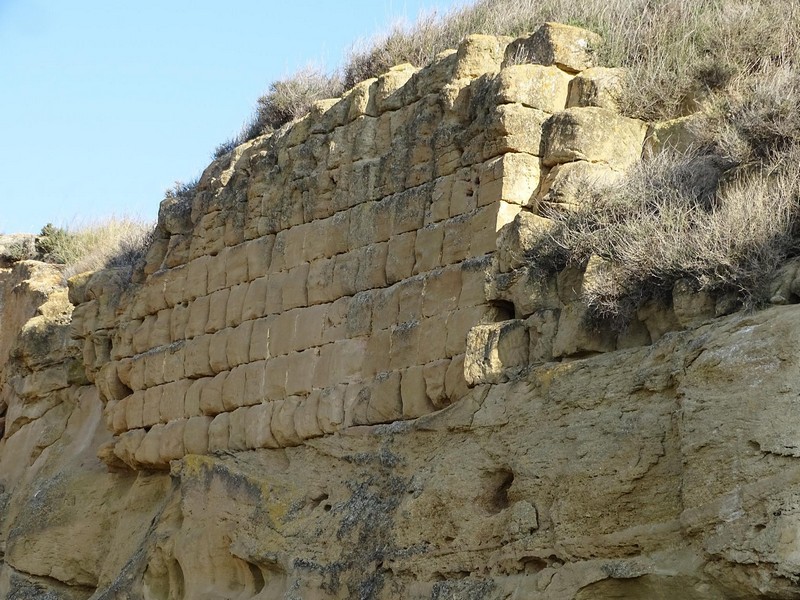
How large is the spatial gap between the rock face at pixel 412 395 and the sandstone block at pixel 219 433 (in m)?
0.02

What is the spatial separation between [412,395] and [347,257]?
171 centimetres

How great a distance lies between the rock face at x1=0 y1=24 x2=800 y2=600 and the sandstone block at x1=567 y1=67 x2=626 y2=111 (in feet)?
0.09

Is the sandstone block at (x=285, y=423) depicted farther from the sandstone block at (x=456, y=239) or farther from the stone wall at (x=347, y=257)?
the sandstone block at (x=456, y=239)

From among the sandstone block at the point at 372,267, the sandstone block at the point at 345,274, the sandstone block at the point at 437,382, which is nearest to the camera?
the sandstone block at the point at 437,382

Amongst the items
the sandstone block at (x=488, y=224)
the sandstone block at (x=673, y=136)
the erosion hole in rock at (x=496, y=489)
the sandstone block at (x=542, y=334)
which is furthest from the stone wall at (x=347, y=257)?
the erosion hole in rock at (x=496, y=489)

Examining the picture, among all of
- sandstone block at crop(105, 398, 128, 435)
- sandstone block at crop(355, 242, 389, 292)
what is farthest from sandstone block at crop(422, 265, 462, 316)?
sandstone block at crop(105, 398, 128, 435)

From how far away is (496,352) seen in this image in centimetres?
947

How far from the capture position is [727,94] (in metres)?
10.3

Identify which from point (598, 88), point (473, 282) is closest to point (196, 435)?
point (473, 282)

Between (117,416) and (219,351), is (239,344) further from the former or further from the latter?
(117,416)

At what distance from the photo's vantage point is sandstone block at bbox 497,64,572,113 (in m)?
10.4

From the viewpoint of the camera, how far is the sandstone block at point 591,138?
1014 cm

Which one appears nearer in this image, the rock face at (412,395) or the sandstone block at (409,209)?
the rock face at (412,395)

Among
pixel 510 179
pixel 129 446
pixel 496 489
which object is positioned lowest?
pixel 496 489
